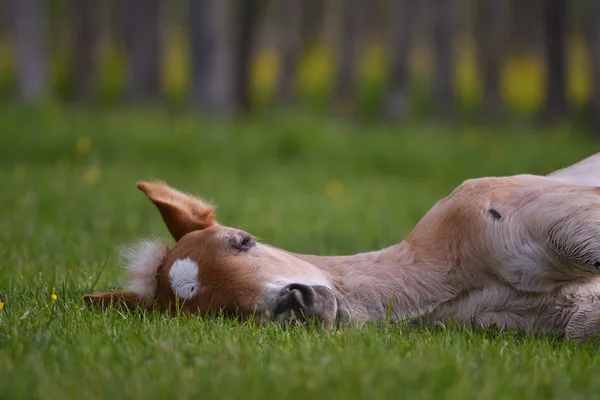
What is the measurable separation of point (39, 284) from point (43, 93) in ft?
54.6

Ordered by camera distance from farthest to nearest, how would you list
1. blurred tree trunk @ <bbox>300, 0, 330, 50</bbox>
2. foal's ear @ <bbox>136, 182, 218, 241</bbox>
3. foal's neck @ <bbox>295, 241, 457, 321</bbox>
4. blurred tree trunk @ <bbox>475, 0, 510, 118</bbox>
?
blurred tree trunk @ <bbox>300, 0, 330, 50</bbox> < blurred tree trunk @ <bbox>475, 0, 510, 118</bbox> < foal's ear @ <bbox>136, 182, 218, 241</bbox> < foal's neck @ <bbox>295, 241, 457, 321</bbox>

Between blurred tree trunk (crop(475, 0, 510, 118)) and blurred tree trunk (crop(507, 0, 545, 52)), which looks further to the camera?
blurred tree trunk (crop(507, 0, 545, 52))

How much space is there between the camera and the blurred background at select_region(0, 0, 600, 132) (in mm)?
22125

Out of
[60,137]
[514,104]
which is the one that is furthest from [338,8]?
[60,137]

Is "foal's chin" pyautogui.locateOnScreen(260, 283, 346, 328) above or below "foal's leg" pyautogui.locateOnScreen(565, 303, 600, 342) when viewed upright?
above

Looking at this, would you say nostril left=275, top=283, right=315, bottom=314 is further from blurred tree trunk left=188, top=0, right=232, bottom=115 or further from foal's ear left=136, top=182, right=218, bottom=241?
blurred tree trunk left=188, top=0, right=232, bottom=115

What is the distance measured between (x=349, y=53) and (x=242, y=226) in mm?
26938

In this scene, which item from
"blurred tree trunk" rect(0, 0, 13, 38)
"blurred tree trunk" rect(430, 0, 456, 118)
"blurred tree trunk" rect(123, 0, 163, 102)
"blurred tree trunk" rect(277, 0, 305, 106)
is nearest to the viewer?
"blurred tree trunk" rect(430, 0, 456, 118)

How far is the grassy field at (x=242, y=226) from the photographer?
345cm

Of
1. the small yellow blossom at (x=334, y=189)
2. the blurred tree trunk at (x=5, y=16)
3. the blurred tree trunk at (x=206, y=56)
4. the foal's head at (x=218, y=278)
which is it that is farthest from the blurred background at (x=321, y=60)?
the foal's head at (x=218, y=278)

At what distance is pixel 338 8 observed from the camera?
1618 inches

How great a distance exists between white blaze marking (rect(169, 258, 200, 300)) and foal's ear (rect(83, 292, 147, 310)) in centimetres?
28

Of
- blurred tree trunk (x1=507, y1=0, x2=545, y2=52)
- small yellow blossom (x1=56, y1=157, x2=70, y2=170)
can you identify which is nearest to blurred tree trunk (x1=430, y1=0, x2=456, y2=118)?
blurred tree trunk (x1=507, y1=0, x2=545, y2=52)

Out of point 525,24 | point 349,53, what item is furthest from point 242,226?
point 525,24
